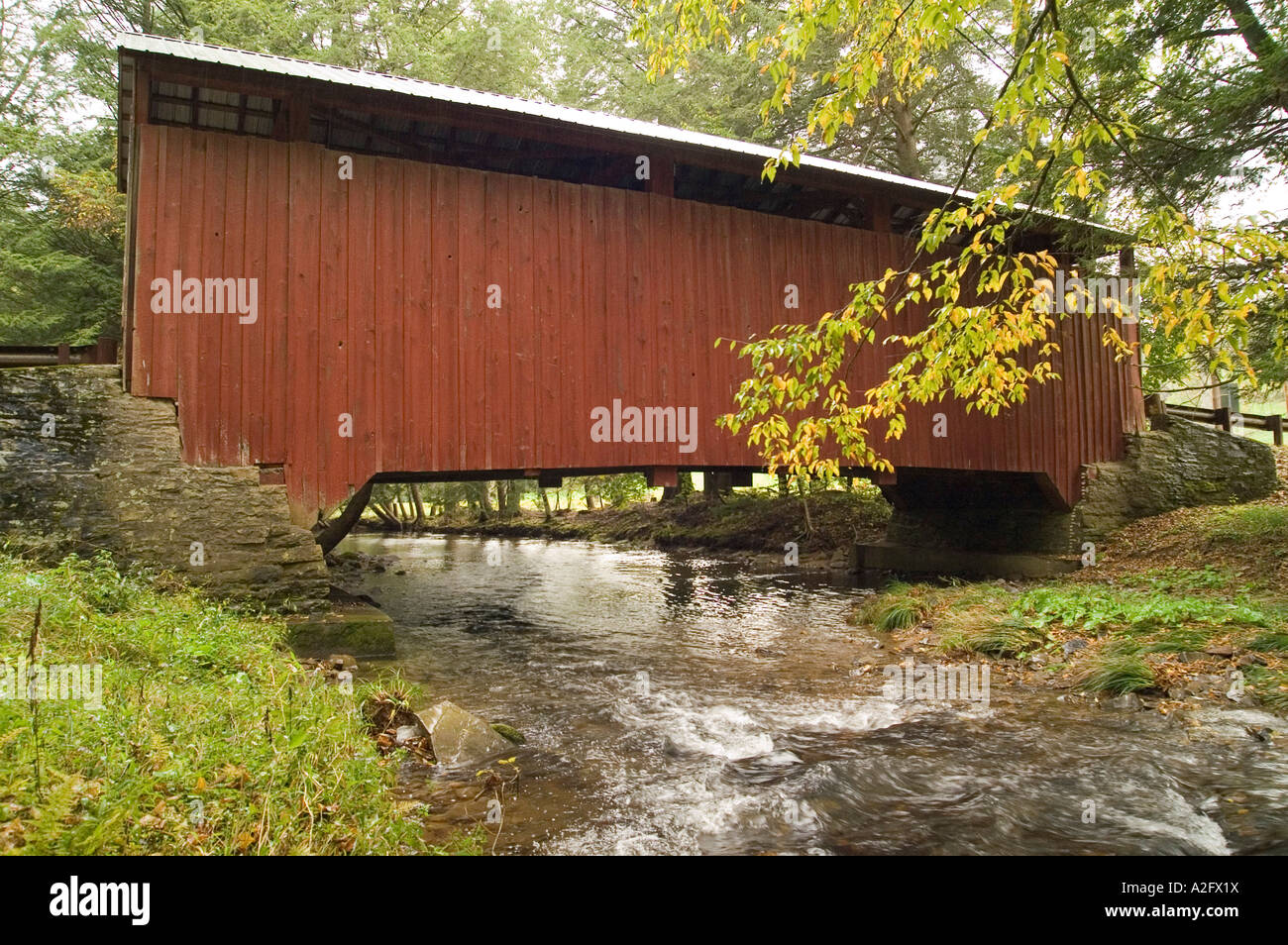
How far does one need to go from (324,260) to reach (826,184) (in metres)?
6.17

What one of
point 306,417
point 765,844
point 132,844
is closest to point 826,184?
point 306,417

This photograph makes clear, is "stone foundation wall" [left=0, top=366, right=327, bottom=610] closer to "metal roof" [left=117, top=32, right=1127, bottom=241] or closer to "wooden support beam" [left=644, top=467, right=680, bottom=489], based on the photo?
"metal roof" [left=117, top=32, right=1127, bottom=241]

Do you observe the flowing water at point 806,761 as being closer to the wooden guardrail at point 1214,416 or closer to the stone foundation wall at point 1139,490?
the stone foundation wall at point 1139,490

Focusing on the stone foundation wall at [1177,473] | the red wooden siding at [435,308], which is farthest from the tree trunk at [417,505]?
the stone foundation wall at [1177,473]

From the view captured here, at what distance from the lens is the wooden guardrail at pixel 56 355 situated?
6824 millimetres

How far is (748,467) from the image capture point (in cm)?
984

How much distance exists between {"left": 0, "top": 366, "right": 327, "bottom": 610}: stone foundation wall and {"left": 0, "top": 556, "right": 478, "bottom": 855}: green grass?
58.3 inches

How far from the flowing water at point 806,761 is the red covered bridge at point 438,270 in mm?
2505

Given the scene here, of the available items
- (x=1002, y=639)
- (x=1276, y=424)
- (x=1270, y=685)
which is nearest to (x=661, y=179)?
(x=1002, y=639)

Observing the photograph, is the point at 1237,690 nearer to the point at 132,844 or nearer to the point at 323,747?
the point at 323,747

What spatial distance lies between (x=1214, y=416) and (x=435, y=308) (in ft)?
48.1

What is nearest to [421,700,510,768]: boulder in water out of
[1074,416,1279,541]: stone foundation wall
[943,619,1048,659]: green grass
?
[943,619,1048,659]: green grass

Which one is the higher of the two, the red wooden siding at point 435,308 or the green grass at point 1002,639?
the red wooden siding at point 435,308

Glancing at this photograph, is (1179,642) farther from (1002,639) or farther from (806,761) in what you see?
(806,761)
